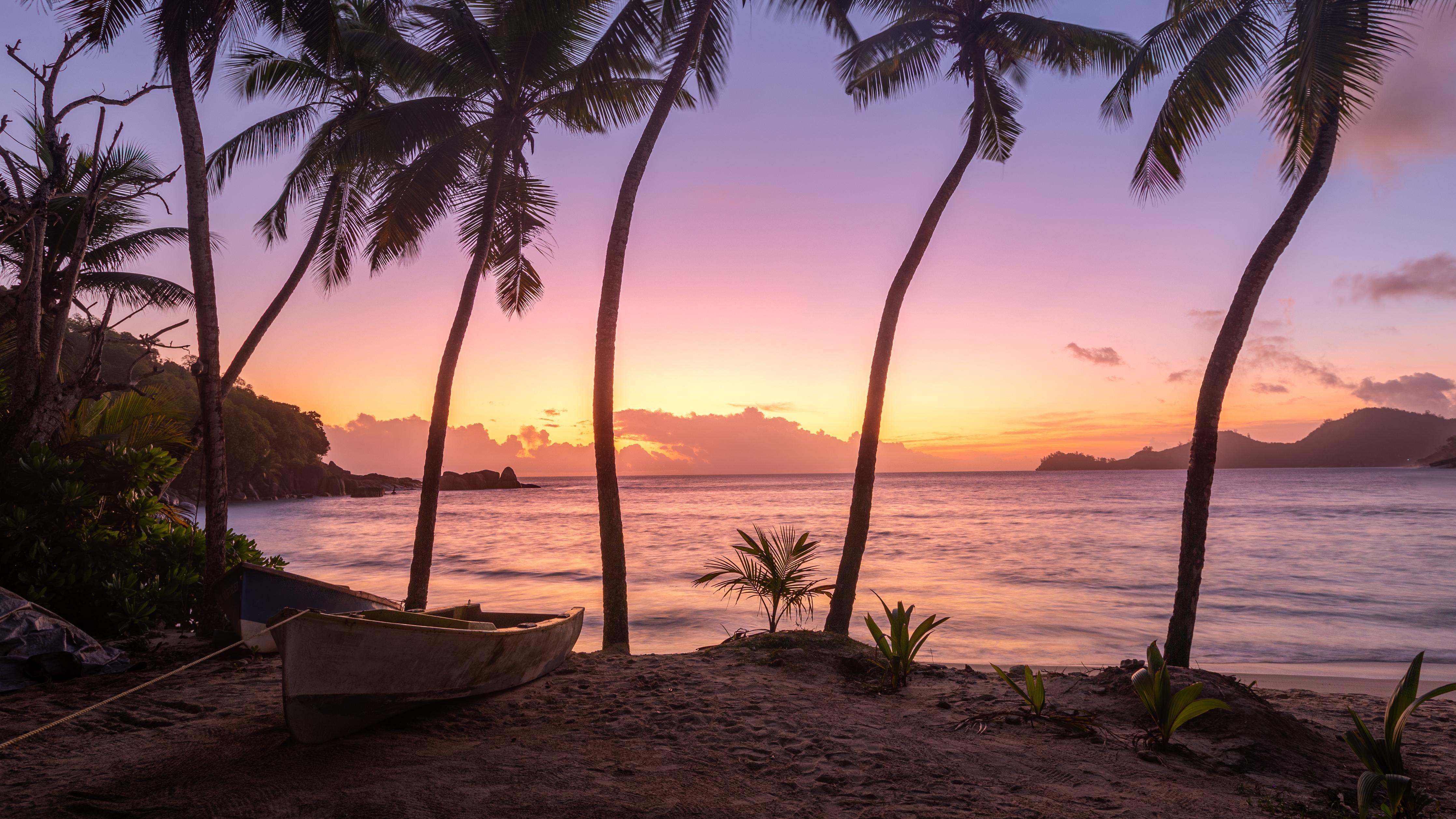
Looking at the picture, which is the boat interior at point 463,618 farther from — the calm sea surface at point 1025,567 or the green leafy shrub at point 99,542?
the calm sea surface at point 1025,567

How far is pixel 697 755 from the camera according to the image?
443 centimetres

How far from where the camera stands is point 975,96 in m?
9.05

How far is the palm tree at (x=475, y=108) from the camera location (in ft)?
29.1

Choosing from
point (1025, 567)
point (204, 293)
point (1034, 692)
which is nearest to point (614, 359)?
point (204, 293)

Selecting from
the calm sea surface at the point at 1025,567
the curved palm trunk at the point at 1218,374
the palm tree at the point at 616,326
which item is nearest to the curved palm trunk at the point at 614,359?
the palm tree at the point at 616,326

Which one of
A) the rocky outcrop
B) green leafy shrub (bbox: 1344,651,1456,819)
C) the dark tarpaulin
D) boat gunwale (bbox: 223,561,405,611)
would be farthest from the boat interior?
the rocky outcrop

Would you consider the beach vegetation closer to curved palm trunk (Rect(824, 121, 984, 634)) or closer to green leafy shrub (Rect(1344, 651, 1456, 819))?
curved palm trunk (Rect(824, 121, 984, 634))

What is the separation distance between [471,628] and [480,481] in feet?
318

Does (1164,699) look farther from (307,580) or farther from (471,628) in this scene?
(307,580)

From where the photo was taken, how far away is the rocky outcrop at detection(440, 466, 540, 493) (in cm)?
9462

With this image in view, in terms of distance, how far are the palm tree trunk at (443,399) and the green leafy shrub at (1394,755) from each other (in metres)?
8.58

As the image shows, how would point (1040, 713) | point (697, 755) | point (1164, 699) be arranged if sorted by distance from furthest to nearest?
point (1040, 713) < point (1164, 699) < point (697, 755)

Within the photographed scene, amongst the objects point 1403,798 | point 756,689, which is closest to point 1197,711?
point 1403,798

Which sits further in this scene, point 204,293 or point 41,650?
point 204,293
